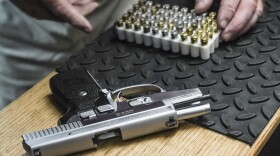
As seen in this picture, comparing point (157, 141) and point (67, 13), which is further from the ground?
point (67, 13)

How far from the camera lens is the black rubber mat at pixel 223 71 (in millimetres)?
603

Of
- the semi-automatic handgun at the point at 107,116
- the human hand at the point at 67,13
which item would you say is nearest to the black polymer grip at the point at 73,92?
the semi-automatic handgun at the point at 107,116

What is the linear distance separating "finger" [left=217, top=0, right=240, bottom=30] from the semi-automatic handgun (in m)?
0.20

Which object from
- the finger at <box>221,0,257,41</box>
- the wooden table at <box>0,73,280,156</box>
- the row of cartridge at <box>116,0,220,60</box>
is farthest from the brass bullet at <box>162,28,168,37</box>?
the wooden table at <box>0,73,280,156</box>

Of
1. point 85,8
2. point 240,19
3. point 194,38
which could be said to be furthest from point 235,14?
point 85,8

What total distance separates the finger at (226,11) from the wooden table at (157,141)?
0.23 metres

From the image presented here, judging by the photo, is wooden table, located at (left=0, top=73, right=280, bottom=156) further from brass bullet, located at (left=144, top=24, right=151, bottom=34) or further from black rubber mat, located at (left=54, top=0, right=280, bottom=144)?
brass bullet, located at (left=144, top=24, right=151, bottom=34)

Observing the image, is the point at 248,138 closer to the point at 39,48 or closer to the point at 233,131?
the point at 233,131

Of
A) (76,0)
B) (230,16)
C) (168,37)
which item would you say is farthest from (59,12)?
(230,16)

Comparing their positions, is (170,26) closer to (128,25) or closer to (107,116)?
(128,25)

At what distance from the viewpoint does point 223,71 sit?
0.70 m

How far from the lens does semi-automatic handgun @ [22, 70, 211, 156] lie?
1.83 feet

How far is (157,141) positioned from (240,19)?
318mm

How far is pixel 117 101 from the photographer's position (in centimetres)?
62
